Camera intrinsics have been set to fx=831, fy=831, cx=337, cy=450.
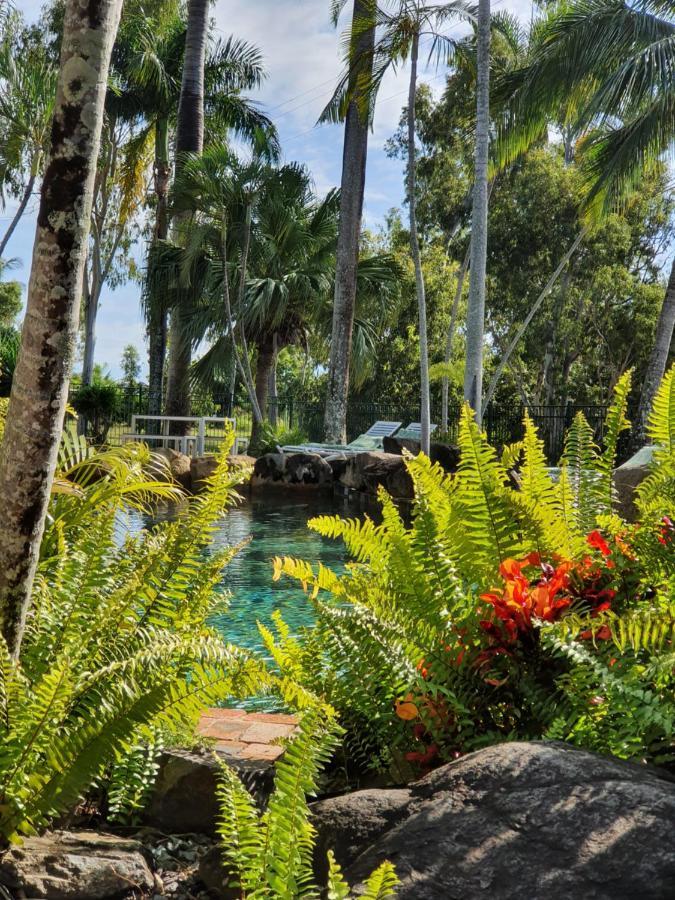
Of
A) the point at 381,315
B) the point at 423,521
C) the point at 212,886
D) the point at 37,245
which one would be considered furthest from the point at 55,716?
the point at 381,315

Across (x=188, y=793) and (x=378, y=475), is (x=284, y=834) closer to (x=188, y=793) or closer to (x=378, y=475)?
(x=188, y=793)

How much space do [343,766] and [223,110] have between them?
22208 millimetres

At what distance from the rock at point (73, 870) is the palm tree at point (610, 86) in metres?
13.7

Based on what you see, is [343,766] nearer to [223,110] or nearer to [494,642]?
[494,642]

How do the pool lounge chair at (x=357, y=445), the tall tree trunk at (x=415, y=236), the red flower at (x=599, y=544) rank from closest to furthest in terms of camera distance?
the red flower at (x=599, y=544)
the tall tree trunk at (x=415, y=236)
the pool lounge chair at (x=357, y=445)

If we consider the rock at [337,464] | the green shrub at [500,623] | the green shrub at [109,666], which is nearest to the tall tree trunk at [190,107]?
the rock at [337,464]

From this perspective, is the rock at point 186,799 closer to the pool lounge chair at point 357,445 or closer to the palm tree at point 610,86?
the pool lounge chair at point 357,445

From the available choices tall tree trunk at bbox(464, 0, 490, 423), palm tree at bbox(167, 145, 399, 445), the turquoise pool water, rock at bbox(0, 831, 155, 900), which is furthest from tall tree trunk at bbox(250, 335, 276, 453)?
rock at bbox(0, 831, 155, 900)

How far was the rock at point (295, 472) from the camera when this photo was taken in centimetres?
1445

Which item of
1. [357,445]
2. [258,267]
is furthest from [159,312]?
[357,445]

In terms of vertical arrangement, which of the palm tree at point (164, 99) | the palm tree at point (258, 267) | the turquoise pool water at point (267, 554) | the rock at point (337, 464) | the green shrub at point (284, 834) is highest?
the palm tree at point (164, 99)

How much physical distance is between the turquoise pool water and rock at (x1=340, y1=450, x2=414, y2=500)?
423 mm

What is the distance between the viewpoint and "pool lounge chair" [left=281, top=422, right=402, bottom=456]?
1609 cm

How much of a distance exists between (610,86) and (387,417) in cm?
1256
